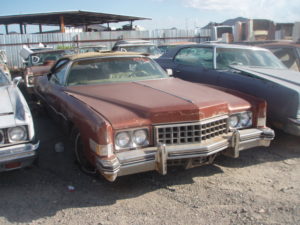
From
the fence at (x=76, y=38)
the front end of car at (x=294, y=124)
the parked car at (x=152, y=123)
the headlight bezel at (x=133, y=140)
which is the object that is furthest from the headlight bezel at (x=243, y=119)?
the fence at (x=76, y=38)

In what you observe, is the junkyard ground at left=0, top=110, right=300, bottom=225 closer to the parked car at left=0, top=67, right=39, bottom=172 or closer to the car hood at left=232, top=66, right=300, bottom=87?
the parked car at left=0, top=67, right=39, bottom=172

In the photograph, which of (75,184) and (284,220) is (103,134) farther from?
(284,220)

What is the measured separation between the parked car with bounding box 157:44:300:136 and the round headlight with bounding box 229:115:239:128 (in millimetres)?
1073

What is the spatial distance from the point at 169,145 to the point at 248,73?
2.62 meters

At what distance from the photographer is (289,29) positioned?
19.1 m

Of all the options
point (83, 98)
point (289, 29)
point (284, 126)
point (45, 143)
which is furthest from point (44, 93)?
point (289, 29)

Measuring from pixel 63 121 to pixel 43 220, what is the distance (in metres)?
1.57

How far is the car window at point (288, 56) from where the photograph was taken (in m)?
7.25

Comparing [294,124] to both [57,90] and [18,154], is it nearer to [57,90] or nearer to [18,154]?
[57,90]

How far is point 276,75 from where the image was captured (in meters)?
5.27

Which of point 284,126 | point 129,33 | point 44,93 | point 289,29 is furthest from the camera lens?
point 129,33

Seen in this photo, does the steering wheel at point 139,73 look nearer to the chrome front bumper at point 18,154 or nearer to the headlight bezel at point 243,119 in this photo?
the headlight bezel at point 243,119

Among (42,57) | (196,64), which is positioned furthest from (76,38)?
(196,64)

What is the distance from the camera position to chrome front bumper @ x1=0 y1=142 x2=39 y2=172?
10.7ft
